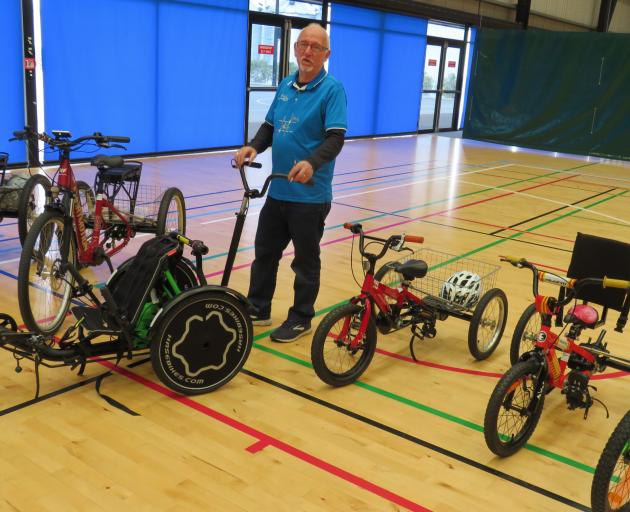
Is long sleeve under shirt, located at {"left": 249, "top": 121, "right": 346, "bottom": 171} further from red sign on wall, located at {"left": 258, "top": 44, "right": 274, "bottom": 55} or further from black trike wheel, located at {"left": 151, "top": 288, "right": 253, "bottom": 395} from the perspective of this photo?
red sign on wall, located at {"left": 258, "top": 44, "right": 274, "bottom": 55}

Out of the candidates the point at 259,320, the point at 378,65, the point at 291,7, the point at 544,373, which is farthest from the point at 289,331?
the point at 378,65

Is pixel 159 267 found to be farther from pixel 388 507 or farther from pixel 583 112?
pixel 583 112

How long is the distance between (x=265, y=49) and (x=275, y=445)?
10025mm

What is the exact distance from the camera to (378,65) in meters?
14.2

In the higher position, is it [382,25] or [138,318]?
[382,25]

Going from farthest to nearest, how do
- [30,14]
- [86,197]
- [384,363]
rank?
[30,14], [86,197], [384,363]

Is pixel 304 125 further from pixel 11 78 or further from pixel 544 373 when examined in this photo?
pixel 11 78

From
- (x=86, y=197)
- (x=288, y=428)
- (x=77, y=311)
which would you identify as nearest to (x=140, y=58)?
(x=86, y=197)

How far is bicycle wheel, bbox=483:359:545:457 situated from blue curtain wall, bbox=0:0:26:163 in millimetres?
7102

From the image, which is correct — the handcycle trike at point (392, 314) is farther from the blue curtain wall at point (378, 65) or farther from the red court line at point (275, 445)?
the blue curtain wall at point (378, 65)

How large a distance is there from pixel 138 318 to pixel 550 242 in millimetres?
4351

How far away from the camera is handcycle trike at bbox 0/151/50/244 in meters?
4.27

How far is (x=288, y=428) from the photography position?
279 centimetres

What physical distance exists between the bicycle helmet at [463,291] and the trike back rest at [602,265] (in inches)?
20.7
